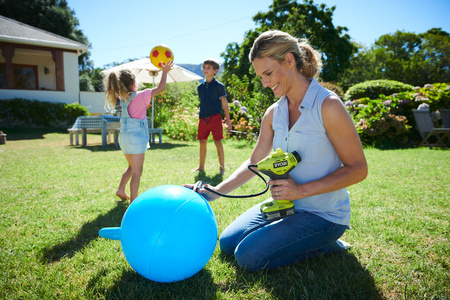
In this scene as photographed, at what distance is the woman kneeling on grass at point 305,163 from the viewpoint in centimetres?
189

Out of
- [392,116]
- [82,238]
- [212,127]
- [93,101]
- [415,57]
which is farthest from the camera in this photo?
[415,57]

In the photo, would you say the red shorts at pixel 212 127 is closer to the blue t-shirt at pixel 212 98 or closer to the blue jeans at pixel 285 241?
the blue t-shirt at pixel 212 98

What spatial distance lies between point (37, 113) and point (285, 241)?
1481 centimetres

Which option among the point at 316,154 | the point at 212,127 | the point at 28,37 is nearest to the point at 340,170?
the point at 316,154

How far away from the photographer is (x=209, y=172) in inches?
211

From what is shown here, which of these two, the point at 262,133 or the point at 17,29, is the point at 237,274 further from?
the point at 17,29

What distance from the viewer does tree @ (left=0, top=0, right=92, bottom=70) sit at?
23.3 m

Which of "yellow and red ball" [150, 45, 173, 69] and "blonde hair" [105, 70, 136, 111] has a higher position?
"yellow and red ball" [150, 45, 173, 69]

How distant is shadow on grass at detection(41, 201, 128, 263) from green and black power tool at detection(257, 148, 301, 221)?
1681 millimetres

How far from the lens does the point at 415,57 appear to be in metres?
30.3

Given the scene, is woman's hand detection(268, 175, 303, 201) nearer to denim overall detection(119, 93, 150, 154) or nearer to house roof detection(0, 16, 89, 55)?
denim overall detection(119, 93, 150, 154)

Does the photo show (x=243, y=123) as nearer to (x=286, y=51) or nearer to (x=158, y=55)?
(x=158, y=55)

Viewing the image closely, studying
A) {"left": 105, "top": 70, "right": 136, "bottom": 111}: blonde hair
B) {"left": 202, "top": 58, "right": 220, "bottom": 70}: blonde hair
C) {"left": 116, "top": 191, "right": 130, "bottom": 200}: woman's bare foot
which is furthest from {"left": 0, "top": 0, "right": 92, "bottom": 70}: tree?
{"left": 116, "top": 191, "right": 130, "bottom": 200}: woman's bare foot

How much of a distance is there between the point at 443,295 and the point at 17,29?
19876 millimetres
